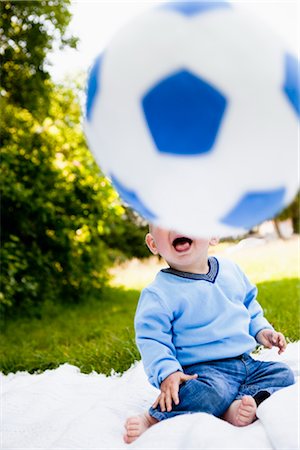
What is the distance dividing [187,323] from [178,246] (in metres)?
0.24

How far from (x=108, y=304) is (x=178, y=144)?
417 cm

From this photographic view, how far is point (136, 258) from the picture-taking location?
8633 millimetres

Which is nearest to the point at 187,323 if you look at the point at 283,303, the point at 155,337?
the point at 155,337

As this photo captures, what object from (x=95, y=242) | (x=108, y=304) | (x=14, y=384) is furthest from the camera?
(x=95, y=242)

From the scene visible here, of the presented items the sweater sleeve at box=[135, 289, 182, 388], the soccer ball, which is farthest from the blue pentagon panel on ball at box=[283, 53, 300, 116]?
the sweater sleeve at box=[135, 289, 182, 388]

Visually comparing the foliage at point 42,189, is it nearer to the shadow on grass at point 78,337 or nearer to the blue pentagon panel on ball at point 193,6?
the shadow on grass at point 78,337

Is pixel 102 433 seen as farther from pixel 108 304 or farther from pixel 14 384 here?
pixel 108 304

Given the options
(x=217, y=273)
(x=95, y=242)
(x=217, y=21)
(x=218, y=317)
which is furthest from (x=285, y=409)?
(x=95, y=242)

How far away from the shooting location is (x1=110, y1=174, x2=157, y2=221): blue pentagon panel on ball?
1.51m

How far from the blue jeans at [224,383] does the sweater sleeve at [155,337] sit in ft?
0.26

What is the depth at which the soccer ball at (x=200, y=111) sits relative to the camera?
135 cm

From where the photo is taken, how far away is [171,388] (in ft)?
5.91

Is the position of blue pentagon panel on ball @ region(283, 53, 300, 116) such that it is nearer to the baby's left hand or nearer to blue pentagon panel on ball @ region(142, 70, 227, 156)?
blue pentagon panel on ball @ region(142, 70, 227, 156)

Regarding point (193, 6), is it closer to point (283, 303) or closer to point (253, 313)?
point (253, 313)
